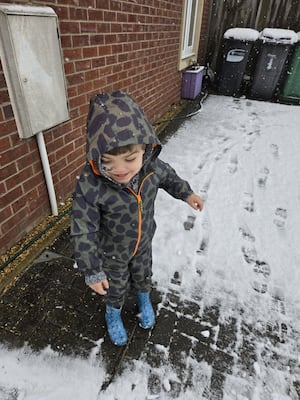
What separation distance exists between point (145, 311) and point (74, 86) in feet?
6.14

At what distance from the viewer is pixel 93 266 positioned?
3.73 ft

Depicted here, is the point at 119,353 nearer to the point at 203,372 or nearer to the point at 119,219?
the point at 203,372

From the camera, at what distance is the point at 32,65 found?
1722 mm

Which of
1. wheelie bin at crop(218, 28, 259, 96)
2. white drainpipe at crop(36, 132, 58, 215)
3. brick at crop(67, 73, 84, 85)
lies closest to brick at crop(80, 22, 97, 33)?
brick at crop(67, 73, 84, 85)

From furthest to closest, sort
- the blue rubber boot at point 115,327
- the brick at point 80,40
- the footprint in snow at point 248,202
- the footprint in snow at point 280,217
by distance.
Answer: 1. the footprint in snow at point 248,202
2. the footprint in snow at point 280,217
3. the brick at point 80,40
4. the blue rubber boot at point 115,327

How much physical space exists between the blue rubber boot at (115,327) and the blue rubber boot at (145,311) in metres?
0.13

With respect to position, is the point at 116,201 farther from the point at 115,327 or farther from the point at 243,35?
the point at 243,35

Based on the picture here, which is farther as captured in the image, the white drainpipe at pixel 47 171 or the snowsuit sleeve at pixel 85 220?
the white drainpipe at pixel 47 171

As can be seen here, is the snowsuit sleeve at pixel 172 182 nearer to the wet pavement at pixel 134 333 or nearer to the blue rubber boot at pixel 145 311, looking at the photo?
the blue rubber boot at pixel 145 311

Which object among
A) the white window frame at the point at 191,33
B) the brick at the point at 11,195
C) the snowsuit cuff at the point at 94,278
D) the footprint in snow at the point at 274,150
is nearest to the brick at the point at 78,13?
the brick at the point at 11,195

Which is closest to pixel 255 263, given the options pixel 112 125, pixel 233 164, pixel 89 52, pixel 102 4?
pixel 112 125

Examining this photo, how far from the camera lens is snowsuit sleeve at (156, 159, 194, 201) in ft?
4.43

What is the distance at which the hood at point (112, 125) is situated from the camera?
98 cm

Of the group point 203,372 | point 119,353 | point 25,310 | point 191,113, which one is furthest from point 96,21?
point 191,113
